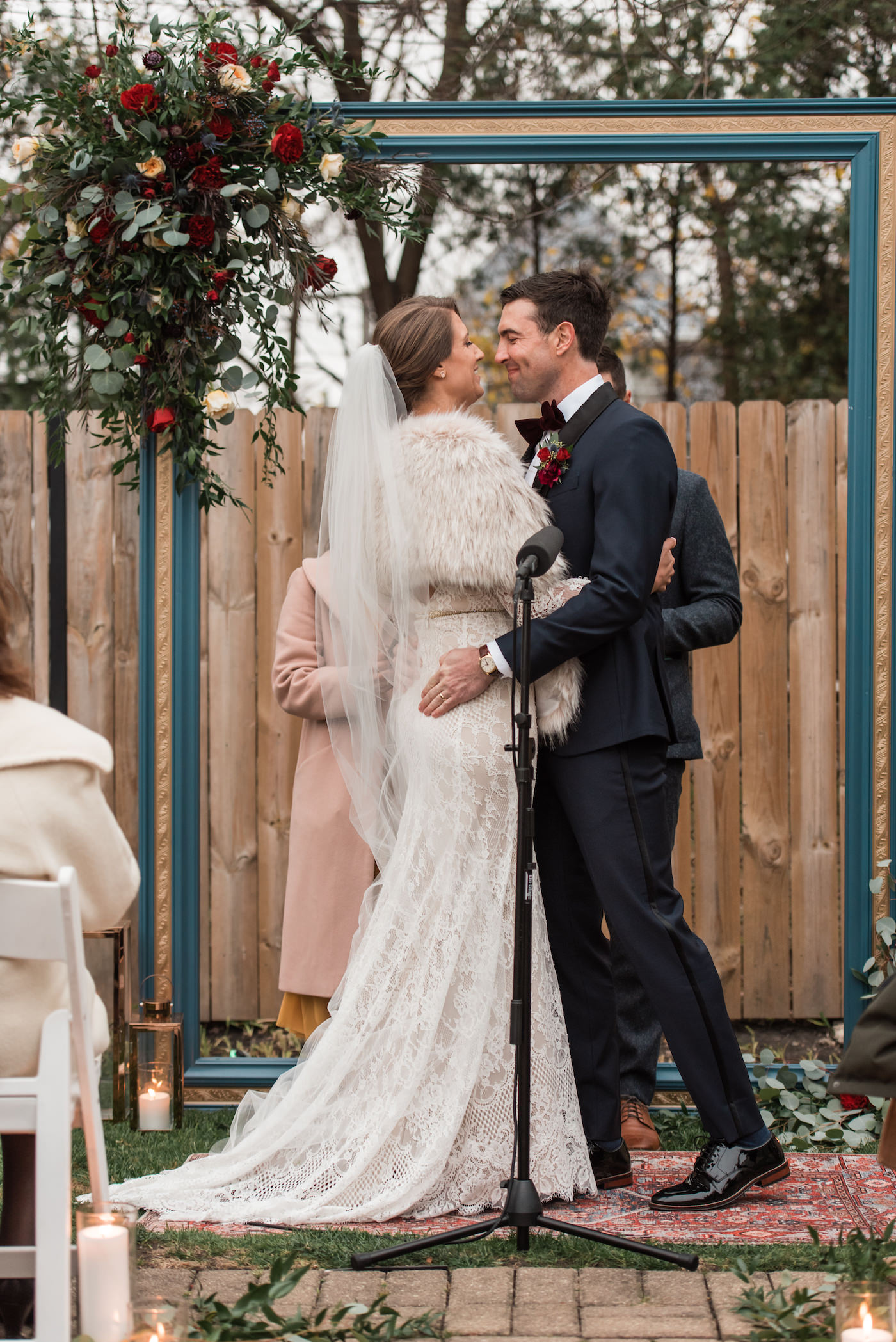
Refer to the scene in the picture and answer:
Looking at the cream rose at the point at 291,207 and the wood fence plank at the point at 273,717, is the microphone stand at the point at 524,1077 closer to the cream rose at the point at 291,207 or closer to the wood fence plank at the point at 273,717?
the cream rose at the point at 291,207

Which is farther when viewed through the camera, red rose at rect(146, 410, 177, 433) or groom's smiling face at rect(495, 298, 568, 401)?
red rose at rect(146, 410, 177, 433)

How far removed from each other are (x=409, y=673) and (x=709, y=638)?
88 cm

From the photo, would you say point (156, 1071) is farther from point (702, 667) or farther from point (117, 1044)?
point (702, 667)

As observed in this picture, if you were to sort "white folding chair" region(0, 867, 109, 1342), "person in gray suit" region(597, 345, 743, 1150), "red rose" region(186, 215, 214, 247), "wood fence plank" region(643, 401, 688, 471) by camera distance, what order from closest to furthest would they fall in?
"white folding chair" region(0, 867, 109, 1342), "red rose" region(186, 215, 214, 247), "person in gray suit" region(597, 345, 743, 1150), "wood fence plank" region(643, 401, 688, 471)

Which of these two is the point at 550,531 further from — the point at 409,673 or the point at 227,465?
the point at 227,465

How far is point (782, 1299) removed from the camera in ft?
7.62

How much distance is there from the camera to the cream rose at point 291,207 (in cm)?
350

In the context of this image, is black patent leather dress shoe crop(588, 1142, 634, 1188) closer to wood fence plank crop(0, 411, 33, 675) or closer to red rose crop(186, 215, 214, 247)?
wood fence plank crop(0, 411, 33, 675)

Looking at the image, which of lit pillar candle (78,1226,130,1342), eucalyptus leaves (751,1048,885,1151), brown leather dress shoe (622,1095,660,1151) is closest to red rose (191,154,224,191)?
lit pillar candle (78,1226,130,1342)

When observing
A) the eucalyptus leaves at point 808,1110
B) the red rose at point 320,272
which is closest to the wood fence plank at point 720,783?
the eucalyptus leaves at point 808,1110

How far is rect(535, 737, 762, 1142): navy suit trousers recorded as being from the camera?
2.92 m

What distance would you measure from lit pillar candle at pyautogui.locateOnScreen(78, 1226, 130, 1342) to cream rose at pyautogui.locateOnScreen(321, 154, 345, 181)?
8.46ft

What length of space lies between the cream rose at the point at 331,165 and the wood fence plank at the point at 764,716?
5.10ft

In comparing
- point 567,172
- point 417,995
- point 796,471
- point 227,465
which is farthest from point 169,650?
point 567,172
